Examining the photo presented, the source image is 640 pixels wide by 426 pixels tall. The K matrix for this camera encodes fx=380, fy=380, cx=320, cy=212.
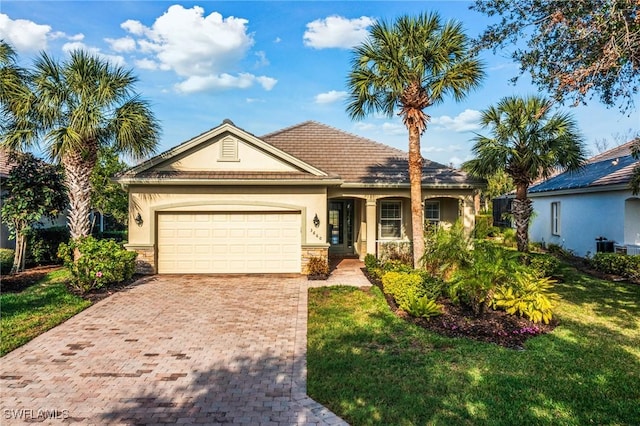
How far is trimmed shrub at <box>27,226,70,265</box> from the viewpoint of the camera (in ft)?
46.9

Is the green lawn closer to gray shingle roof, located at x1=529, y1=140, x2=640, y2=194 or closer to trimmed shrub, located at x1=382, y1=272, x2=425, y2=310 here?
trimmed shrub, located at x1=382, y1=272, x2=425, y2=310

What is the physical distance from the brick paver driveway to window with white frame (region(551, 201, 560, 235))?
16407mm

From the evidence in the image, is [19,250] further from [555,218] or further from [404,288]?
[555,218]

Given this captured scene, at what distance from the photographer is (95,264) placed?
10445mm

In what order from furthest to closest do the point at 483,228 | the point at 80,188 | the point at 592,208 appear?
the point at 483,228 → the point at 592,208 → the point at 80,188

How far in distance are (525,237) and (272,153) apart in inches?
374

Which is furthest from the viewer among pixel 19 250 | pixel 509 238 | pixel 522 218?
pixel 509 238

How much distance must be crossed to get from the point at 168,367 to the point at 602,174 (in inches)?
748

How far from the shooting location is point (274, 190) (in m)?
13.1

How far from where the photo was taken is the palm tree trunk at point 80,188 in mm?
12008

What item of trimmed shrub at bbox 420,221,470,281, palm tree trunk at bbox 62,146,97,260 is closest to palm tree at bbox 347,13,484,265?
trimmed shrub at bbox 420,221,470,281

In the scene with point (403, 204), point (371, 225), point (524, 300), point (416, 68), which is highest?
point (416, 68)

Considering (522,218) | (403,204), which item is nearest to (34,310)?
(403,204)

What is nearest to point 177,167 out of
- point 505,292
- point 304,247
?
point 304,247
